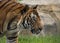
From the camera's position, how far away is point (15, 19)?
166 cm

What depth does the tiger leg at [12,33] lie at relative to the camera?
1.65 m

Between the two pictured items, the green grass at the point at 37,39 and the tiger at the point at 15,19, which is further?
the green grass at the point at 37,39

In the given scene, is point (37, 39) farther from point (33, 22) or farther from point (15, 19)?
point (15, 19)

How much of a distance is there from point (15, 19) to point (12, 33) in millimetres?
105

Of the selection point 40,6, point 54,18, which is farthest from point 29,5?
point 54,18

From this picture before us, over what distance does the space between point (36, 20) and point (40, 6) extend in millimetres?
123

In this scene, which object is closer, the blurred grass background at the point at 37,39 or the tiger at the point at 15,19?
the tiger at the point at 15,19

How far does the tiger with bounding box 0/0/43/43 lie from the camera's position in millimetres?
1647

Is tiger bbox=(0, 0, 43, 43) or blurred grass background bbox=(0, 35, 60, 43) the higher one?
tiger bbox=(0, 0, 43, 43)

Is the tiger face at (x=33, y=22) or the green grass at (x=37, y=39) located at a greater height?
the tiger face at (x=33, y=22)

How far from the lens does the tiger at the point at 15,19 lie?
165cm

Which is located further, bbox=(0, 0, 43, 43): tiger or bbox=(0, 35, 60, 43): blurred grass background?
bbox=(0, 35, 60, 43): blurred grass background

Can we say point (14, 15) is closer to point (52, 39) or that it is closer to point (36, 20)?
point (36, 20)

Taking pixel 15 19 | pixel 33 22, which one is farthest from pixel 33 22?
pixel 15 19
